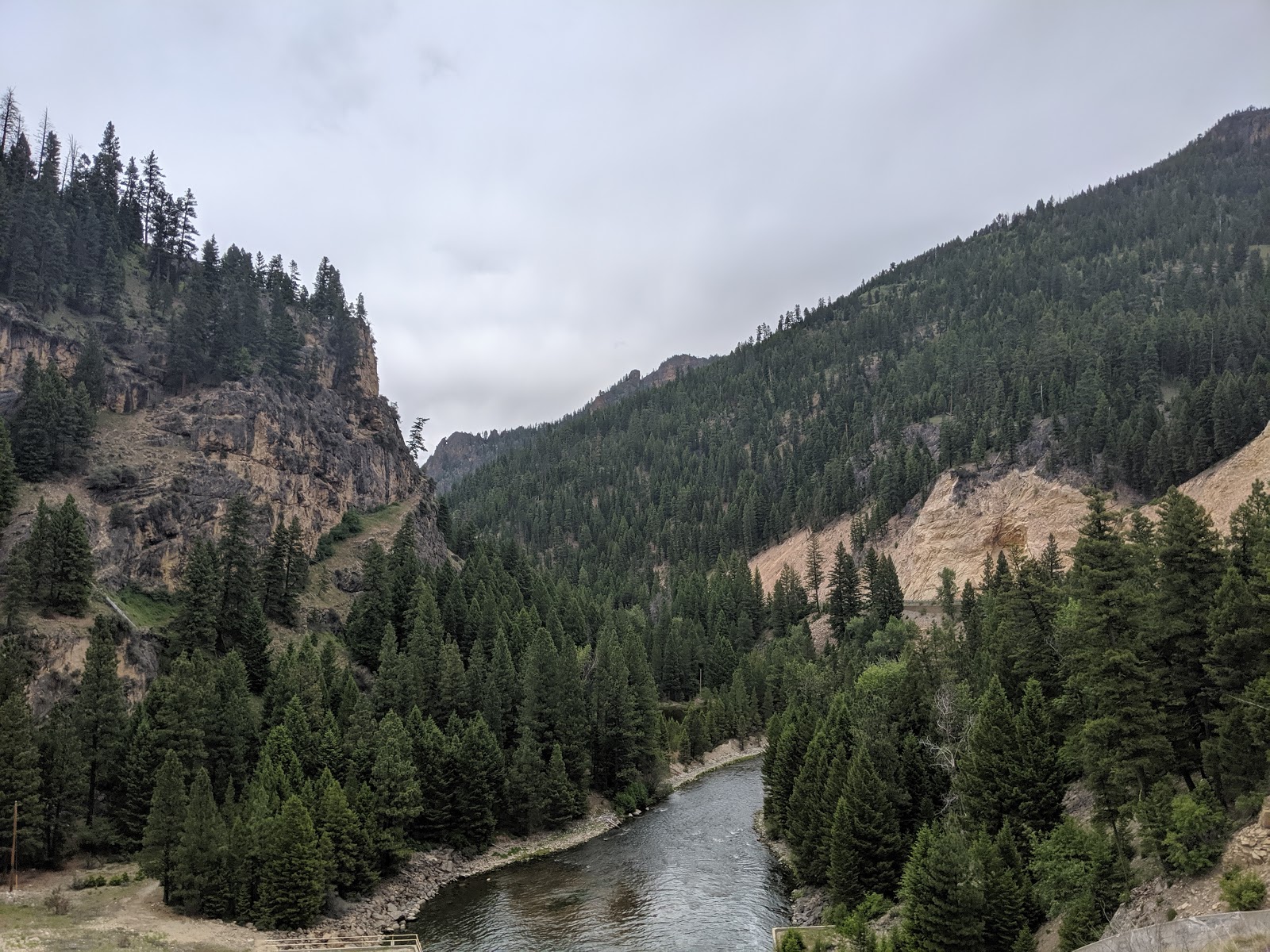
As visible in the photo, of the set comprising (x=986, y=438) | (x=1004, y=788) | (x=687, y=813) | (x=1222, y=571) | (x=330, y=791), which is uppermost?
(x=986, y=438)

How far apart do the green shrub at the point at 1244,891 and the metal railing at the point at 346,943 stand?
129ft

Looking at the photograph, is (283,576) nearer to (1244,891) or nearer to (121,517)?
(121,517)

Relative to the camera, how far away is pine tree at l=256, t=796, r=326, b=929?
160 feet

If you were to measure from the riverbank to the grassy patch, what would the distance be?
4387 cm

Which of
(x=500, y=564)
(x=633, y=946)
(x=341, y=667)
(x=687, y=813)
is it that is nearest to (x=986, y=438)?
(x=500, y=564)

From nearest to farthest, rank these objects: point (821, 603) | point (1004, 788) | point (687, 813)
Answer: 1. point (1004, 788)
2. point (687, 813)
3. point (821, 603)

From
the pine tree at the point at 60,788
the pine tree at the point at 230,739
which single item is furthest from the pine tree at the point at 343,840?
the pine tree at the point at 60,788

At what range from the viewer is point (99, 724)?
61344 millimetres

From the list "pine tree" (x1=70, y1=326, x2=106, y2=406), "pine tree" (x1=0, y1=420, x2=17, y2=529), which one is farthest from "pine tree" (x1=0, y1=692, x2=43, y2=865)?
"pine tree" (x1=70, y1=326, x2=106, y2=406)

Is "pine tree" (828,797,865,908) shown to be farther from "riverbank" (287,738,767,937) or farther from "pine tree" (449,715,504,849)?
"pine tree" (449,715,504,849)

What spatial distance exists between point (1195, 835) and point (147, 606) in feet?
313

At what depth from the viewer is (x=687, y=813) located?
251ft

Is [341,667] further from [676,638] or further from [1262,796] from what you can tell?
[1262,796]

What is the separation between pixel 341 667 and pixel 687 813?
41088mm
